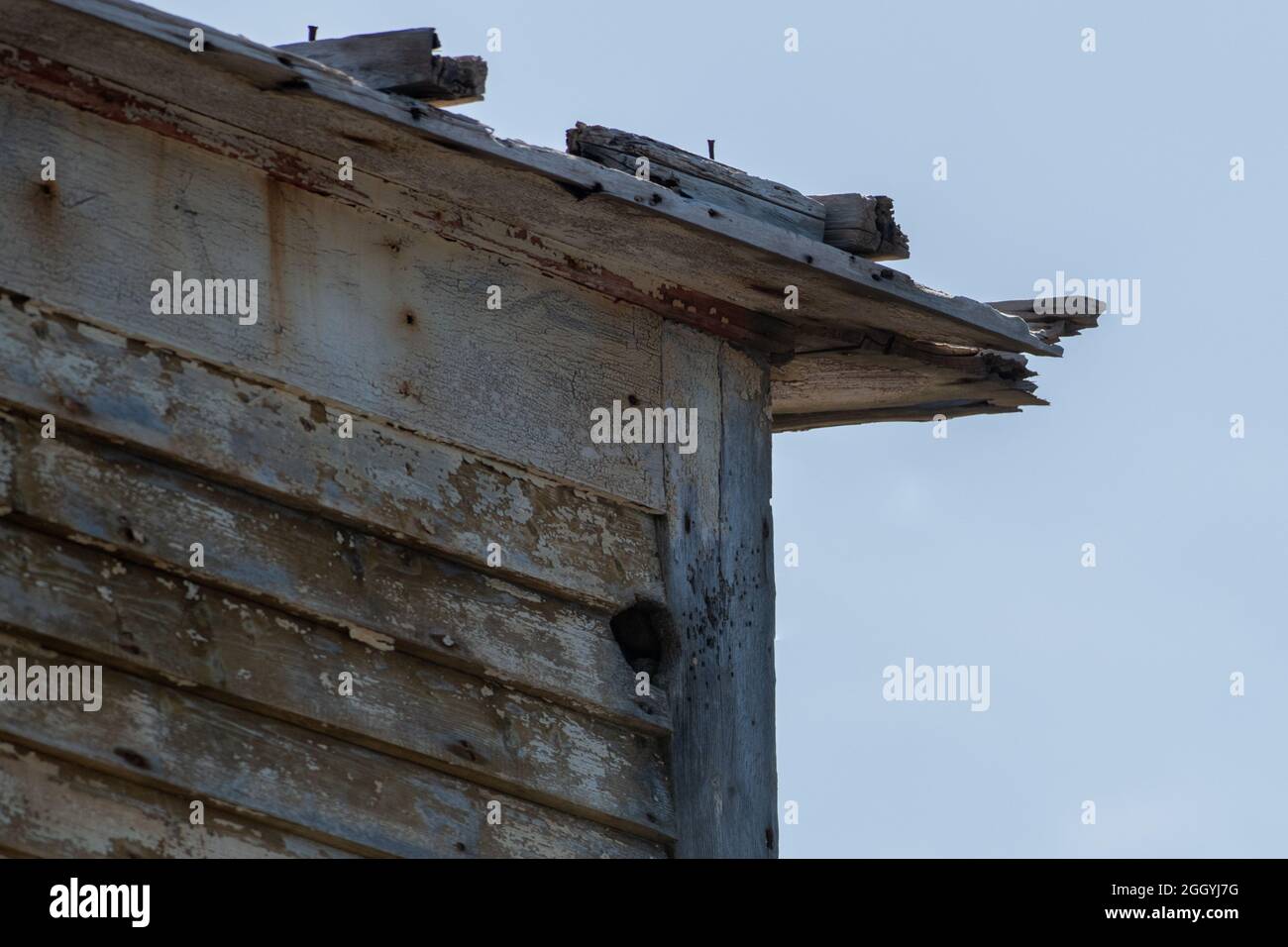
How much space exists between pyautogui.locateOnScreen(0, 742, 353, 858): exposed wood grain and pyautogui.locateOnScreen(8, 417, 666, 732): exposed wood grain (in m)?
0.41

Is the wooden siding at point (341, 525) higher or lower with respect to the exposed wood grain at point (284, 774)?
higher

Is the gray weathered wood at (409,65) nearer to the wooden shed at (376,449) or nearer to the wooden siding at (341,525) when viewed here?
the wooden shed at (376,449)

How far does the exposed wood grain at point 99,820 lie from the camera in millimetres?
3359

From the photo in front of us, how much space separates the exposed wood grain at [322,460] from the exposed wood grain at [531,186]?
1.62 feet

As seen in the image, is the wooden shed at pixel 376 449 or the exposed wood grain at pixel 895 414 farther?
the exposed wood grain at pixel 895 414

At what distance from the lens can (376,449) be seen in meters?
3.82

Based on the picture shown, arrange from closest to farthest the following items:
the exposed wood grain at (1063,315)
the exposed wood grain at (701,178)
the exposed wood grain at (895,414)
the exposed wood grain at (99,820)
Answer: the exposed wood grain at (99,820), the exposed wood grain at (701,178), the exposed wood grain at (1063,315), the exposed wood grain at (895,414)

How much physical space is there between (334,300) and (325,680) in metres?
0.76

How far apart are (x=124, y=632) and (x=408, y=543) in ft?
1.98

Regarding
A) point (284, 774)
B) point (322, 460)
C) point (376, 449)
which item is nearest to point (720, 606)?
point (376, 449)

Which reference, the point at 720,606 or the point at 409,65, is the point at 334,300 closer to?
the point at 409,65

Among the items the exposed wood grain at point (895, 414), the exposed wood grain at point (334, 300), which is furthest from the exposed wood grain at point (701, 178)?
the exposed wood grain at point (895, 414)
